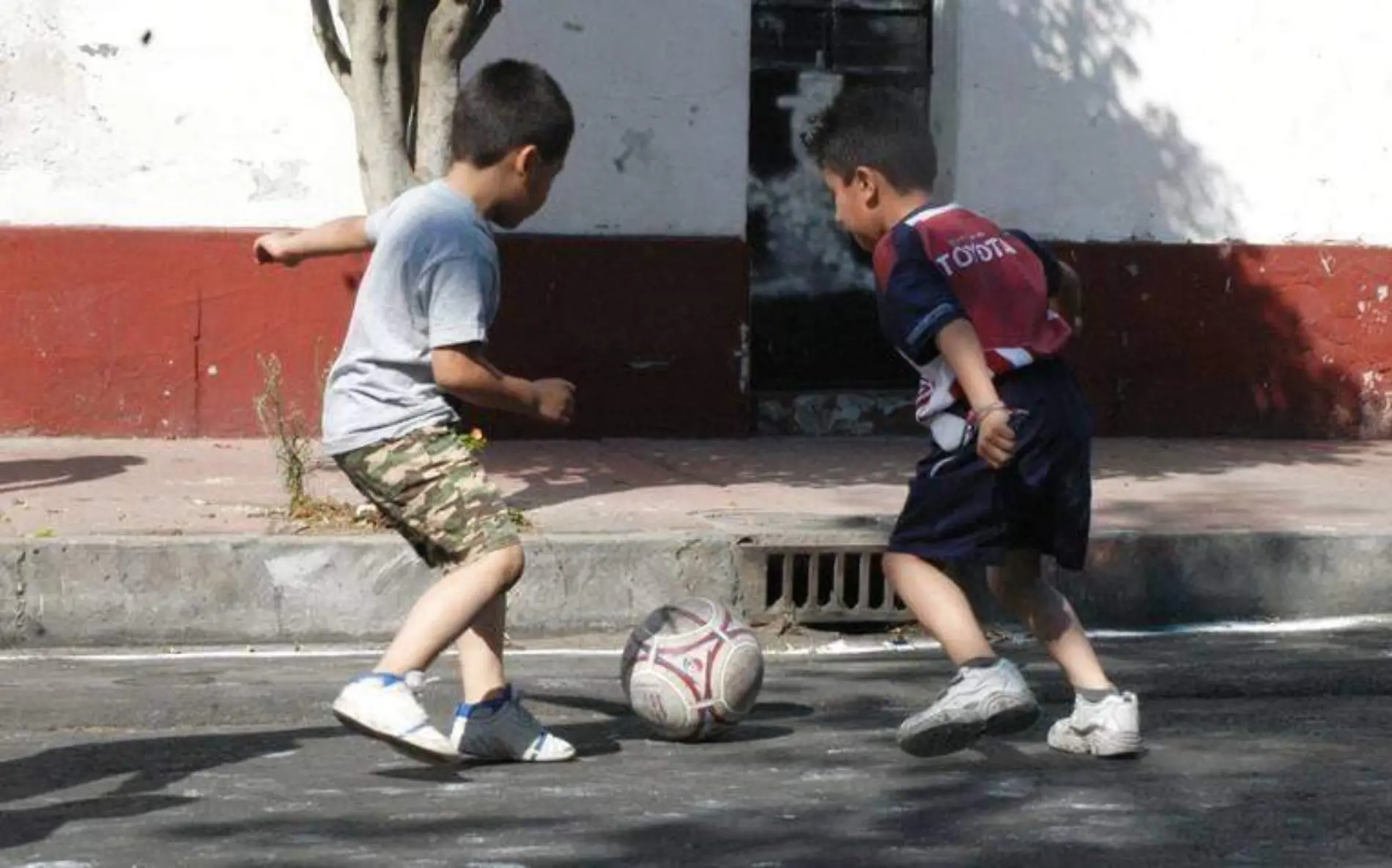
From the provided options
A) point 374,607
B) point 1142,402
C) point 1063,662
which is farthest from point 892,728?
point 1142,402

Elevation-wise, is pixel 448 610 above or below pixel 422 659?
above

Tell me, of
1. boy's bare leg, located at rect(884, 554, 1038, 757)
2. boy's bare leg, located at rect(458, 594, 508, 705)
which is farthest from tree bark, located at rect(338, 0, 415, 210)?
boy's bare leg, located at rect(884, 554, 1038, 757)

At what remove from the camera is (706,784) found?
244 inches

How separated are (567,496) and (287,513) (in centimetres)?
124

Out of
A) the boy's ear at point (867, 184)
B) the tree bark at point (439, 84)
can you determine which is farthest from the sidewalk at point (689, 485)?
the boy's ear at point (867, 184)

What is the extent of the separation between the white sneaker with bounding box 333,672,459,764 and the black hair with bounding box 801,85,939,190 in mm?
1613

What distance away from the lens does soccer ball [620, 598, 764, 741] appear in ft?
22.0

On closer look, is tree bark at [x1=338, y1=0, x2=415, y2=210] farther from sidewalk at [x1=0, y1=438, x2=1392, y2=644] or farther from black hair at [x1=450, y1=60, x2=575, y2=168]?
black hair at [x1=450, y1=60, x2=575, y2=168]

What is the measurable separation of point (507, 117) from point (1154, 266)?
7199mm

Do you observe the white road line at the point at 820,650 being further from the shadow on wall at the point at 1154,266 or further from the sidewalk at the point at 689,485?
the shadow on wall at the point at 1154,266

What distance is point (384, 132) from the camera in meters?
10.0

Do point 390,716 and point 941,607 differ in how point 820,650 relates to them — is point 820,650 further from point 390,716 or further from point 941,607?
point 390,716

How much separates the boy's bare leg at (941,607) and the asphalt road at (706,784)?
0.27m

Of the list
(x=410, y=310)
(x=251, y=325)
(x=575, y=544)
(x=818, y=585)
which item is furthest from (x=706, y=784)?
(x=251, y=325)
